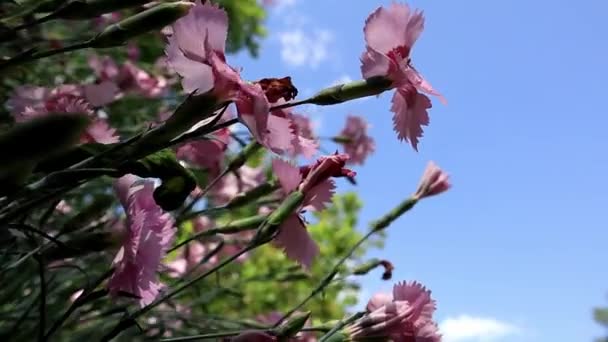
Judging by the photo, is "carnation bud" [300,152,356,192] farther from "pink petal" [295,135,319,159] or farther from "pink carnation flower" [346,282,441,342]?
"pink carnation flower" [346,282,441,342]

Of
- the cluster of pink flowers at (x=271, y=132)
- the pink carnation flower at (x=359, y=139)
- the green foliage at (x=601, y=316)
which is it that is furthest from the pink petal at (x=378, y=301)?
the green foliage at (x=601, y=316)

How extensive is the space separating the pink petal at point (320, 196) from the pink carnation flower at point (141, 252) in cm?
25

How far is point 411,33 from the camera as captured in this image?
3.00 ft

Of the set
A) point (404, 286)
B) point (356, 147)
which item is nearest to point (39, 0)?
point (404, 286)

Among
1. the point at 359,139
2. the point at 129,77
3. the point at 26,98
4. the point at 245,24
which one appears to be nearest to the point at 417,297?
the point at 26,98

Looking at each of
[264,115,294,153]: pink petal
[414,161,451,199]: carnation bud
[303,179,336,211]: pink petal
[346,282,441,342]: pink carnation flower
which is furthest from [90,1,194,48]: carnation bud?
[414,161,451,199]: carnation bud

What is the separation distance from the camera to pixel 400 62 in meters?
0.87

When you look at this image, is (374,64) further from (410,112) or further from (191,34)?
(191,34)

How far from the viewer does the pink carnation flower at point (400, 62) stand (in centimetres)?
87

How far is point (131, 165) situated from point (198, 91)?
11 cm

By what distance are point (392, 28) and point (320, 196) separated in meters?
0.30

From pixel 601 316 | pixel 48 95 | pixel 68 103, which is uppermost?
pixel 601 316

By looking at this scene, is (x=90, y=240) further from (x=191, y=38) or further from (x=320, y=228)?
(x=320, y=228)

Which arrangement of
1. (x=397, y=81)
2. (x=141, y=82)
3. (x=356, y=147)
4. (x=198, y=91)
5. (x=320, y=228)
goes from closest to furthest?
(x=198, y=91)
(x=397, y=81)
(x=141, y=82)
(x=356, y=147)
(x=320, y=228)
